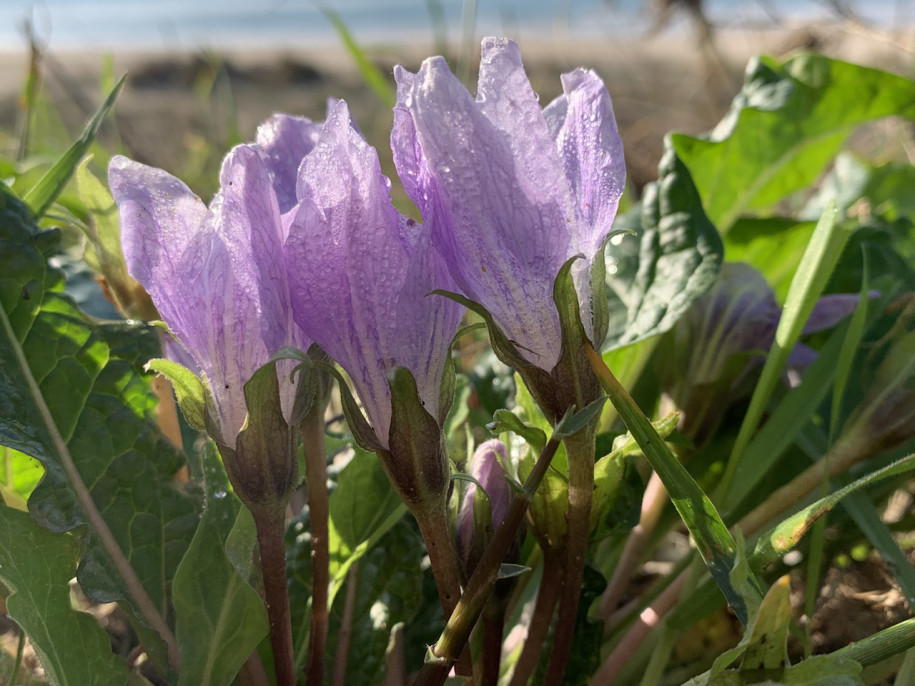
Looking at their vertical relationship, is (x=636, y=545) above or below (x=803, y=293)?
below

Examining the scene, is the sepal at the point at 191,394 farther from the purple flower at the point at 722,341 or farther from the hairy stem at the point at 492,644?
the purple flower at the point at 722,341

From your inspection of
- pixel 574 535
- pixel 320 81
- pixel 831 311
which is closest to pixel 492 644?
pixel 574 535

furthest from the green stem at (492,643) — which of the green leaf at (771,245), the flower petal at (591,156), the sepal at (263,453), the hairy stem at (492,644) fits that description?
the green leaf at (771,245)

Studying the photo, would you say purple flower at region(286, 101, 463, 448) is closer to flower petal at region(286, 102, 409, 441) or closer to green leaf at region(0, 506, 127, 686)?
flower petal at region(286, 102, 409, 441)

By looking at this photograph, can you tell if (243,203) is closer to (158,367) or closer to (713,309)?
(158,367)

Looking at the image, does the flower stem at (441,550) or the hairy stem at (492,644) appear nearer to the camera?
the flower stem at (441,550)

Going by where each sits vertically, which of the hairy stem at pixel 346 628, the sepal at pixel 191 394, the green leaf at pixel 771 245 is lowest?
the hairy stem at pixel 346 628

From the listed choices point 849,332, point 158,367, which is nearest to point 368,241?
point 158,367

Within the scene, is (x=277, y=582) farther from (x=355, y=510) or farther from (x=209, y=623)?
(x=355, y=510)
